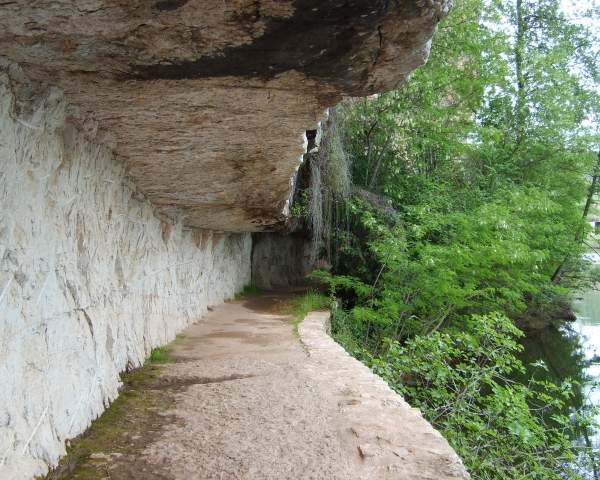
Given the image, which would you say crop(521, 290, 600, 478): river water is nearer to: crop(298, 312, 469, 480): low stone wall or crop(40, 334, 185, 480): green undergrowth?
crop(298, 312, 469, 480): low stone wall

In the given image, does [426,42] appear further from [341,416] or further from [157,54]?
[341,416]

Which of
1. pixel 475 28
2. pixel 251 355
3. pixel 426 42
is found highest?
pixel 475 28

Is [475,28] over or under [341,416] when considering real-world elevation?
over

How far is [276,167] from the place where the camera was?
12.2 ft

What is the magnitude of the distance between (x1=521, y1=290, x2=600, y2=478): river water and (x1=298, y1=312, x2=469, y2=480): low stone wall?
5.75m

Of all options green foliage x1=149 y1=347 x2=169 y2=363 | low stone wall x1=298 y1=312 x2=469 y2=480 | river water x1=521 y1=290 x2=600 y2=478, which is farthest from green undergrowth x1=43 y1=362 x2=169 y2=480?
river water x1=521 y1=290 x2=600 y2=478

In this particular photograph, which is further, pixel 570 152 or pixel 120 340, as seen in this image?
pixel 570 152

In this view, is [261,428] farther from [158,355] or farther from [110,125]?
[110,125]

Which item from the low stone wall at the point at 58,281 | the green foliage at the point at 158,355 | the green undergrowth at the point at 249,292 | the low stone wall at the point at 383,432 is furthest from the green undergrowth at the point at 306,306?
the low stone wall at the point at 58,281

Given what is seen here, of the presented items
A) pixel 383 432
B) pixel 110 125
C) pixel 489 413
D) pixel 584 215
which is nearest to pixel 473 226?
pixel 489 413

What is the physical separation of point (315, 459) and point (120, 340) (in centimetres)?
180

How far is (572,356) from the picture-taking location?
12.0 meters

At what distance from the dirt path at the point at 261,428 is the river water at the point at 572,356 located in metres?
6.00

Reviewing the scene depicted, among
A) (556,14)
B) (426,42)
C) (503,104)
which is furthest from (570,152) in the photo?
(426,42)
